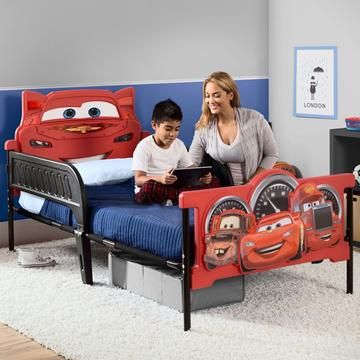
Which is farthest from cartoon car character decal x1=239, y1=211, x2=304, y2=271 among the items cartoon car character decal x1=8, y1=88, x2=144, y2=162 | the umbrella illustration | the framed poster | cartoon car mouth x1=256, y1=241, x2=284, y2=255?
the umbrella illustration

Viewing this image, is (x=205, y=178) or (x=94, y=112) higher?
(x=94, y=112)

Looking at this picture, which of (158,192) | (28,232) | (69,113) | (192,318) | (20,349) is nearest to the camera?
(20,349)

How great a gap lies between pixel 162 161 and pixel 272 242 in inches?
35.1

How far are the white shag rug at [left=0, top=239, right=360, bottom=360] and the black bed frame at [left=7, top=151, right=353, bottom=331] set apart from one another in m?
0.14

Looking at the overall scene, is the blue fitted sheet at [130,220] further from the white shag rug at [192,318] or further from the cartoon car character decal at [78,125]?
the cartoon car character decal at [78,125]

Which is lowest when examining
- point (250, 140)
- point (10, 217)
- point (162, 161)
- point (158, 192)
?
point (10, 217)

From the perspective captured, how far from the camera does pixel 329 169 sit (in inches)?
218

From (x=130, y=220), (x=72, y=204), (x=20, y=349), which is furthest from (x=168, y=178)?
(x=20, y=349)

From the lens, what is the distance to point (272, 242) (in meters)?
3.77

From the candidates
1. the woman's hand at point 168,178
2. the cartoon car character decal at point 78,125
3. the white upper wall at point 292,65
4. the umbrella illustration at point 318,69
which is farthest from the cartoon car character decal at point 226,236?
the umbrella illustration at point 318,69

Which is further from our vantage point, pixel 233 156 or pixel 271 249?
pixel 233 156

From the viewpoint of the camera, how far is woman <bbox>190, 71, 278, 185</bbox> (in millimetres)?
4285

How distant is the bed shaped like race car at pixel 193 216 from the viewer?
11.7ft

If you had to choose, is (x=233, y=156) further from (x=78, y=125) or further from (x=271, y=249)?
(x=78, y=125)
